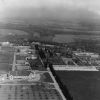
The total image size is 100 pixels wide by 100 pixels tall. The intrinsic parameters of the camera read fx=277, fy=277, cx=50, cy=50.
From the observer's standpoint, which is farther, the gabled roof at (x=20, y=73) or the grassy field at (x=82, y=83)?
the gabled roof at (x=20, y=73)

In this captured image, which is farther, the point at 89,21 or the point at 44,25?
the point at 44,25

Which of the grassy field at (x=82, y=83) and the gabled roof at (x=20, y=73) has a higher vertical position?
the gabled roof at (x=20, y=73)

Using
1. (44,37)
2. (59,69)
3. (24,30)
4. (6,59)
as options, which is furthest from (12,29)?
(59,69)

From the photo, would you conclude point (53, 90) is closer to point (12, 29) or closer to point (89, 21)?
point (89, 21)

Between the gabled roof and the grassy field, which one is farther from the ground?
the gabled roof

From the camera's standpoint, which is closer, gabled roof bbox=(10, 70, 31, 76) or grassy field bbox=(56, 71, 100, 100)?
grassy field bbox=(56, 71, 100, 100)

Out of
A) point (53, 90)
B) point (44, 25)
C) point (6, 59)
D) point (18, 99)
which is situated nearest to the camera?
point (18, 99)

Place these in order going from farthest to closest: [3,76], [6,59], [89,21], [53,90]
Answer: [89,21] < [6,59] < [3,76] < [53,90]

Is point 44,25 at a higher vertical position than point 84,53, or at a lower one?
higher

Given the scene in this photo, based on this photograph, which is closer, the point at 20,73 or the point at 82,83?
the point at 82,83
